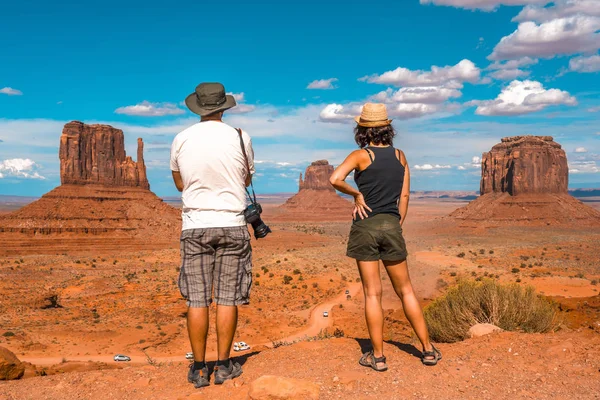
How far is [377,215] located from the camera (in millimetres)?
4395

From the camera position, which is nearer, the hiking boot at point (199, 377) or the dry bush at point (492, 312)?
the hiking boot at point (199, 377)

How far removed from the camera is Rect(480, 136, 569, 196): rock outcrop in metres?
84.2

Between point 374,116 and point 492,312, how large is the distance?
14.5 feet

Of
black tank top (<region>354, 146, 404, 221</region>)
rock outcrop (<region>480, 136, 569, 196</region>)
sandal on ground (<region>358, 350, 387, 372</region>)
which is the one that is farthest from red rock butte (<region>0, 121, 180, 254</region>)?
rock outcrop (<region>480, 136, 569, 196</region>)

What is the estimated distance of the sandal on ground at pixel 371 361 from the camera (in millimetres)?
4338

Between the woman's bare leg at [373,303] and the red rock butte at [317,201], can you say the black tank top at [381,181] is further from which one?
the red rock butte at [317,201]

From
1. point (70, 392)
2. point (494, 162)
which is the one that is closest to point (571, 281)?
point (70, 392)

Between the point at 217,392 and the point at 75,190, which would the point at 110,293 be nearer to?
the point at 217,392

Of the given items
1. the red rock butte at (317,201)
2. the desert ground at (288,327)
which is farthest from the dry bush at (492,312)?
the red rock butte at (317,201)

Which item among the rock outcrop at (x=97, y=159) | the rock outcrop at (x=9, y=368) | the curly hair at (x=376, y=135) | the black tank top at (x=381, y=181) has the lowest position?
the rock outcrop at (x=9, y=368)

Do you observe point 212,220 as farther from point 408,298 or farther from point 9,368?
point 9,368

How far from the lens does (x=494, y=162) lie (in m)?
93.5

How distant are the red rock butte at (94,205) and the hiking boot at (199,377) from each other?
52411 millimetres

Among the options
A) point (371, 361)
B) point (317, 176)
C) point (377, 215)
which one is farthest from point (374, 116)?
point (317, 176)
